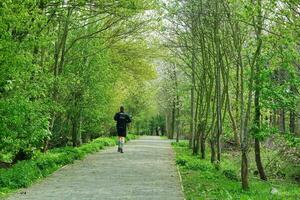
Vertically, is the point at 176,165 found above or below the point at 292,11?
below

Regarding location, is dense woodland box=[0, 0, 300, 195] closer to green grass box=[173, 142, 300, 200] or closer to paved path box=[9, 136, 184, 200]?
green grass box=[173, 142, 300, 200]

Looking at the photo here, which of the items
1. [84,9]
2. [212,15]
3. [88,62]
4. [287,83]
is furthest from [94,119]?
[287,83]

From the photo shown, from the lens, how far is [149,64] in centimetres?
3092

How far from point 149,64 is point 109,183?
1902 centimetres

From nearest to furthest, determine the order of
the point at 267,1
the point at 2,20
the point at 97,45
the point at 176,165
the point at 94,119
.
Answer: the point at 2,20, the point at 267,1, the point at 176,165, the point at 97,45, the point at 94,119

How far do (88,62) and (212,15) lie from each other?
10075 mm

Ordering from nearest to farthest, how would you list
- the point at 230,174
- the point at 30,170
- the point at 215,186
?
the point at 215,186 < the point at 30,170 < the point at 230,174

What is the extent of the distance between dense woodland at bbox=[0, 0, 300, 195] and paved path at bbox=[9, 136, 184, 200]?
5.42 ft

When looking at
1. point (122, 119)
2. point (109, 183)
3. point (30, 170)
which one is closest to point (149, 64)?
point (122, 119)

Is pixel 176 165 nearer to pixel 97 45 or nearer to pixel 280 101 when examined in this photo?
pixel 280 101

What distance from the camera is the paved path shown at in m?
10.5

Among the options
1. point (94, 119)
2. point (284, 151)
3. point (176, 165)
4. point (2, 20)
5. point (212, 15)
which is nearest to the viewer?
point (2, 20)

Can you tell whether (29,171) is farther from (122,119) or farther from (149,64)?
(149,64)

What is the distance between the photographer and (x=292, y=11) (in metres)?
12.4
